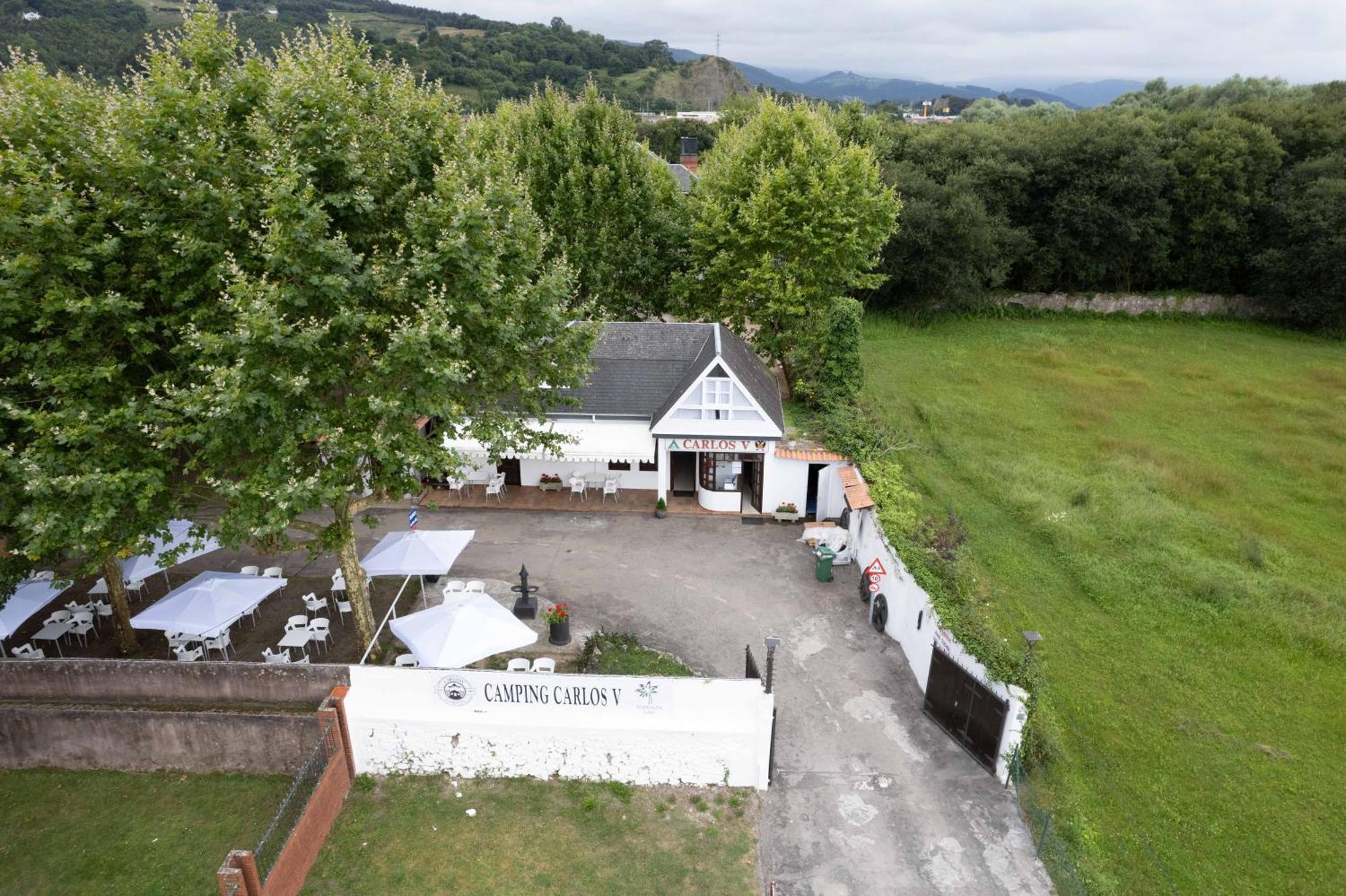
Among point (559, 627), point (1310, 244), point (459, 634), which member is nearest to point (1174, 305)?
point (1310, 244)

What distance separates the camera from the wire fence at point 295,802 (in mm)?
11164

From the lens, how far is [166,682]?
1423 cm

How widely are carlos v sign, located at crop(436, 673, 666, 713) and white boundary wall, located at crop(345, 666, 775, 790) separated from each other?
0.02m

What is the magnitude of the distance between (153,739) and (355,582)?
430 cm

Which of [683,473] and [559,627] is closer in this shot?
[559,627]

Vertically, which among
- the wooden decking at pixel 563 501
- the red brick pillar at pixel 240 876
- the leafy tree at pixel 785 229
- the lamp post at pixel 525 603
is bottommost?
the wooden decking at pixel 563 501

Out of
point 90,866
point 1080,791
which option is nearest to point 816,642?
point 1080,791

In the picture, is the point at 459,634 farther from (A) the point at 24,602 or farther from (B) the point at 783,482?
(B) the point at 783,482

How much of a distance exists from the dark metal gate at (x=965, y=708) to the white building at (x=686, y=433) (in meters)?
8.21

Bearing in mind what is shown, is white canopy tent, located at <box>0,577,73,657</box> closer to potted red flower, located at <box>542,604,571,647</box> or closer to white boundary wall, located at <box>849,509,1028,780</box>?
potted red flower, located at <box>542,604,571,647</box>

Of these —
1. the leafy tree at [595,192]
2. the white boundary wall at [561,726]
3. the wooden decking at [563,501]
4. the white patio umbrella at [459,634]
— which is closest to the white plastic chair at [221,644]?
the white patio umbrella at [459,634]

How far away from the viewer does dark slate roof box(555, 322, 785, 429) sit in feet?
75.2

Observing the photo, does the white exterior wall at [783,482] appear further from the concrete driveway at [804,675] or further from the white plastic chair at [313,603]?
the white plastic chair at [313,603]

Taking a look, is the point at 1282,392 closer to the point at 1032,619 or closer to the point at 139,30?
the point at 1032,619
